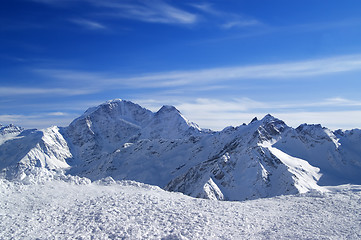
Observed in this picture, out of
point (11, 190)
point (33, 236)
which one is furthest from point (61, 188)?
point (33, 236)

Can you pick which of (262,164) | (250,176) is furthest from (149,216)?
(262,164)

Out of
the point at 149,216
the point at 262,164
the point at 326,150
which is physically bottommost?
the point at 262,164

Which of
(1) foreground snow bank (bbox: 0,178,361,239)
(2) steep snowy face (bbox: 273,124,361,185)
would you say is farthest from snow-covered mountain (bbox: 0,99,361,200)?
(1) foreground snow bank (bbox: 0,178,361,239)

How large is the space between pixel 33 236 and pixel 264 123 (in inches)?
6160

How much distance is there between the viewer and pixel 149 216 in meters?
21.5

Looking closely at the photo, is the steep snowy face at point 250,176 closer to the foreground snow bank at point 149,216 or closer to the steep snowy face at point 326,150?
the steep snowy face at point 326,150

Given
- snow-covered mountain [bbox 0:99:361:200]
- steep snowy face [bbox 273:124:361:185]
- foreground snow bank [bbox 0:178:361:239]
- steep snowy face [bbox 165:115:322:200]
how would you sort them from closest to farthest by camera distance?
foreground snow bank [bbox 0:178:361:239], steep snowy face [bbox 165:115:322:200], snow-covered mountain [bbox 0:99:361:200], steep snowy face [bbox 273:124:361:185]

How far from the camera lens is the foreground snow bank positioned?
1897cm

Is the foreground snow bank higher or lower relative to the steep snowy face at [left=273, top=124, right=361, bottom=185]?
higher

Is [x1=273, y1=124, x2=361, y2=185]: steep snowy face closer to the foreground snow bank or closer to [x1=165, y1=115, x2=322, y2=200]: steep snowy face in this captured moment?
[x1=165, y1=115, x2=322, y2=200]: steep snowy face

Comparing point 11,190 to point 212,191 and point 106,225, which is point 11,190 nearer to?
point 106,225

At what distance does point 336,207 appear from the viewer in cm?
2759

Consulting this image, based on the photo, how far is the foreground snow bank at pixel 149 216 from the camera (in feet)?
62.2

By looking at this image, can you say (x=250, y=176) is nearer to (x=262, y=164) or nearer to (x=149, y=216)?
(x=262, y=164)
